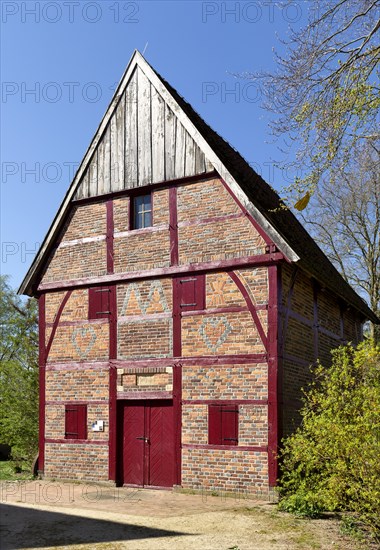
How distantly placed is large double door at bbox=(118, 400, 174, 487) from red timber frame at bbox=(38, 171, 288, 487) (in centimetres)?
23

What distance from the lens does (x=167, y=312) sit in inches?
533

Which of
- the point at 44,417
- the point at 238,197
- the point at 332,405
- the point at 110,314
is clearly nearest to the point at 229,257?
the point at 238,197

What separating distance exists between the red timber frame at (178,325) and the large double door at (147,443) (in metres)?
0.23

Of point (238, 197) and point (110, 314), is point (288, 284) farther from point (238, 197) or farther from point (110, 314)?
point (110, 314)

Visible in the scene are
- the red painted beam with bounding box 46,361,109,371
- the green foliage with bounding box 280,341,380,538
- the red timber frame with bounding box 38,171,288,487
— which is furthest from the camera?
the red painted beam with bounding box 46,361,109,371

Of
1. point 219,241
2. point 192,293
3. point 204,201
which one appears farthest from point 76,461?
point 204,201

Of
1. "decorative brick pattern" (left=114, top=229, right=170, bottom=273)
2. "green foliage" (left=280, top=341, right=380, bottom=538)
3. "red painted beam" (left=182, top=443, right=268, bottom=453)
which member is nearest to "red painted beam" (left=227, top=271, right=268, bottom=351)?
"decorative brick pattern" (left=114, top=229, right=170, bottom=273)

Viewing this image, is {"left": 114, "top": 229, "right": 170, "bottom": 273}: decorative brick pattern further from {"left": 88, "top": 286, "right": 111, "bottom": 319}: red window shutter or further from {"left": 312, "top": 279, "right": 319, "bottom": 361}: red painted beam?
{"left": 312, "top": 279, "right": 319, "bottom": 361}: red painted beam

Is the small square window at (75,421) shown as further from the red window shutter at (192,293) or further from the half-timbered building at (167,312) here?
the red window shutter at (192,293)

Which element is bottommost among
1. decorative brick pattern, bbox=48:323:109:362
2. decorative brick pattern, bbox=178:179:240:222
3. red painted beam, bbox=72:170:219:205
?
decorative brick pattern, bbox=48:323:109:362

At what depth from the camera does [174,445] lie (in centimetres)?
1292

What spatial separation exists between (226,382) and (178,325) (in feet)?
5.70

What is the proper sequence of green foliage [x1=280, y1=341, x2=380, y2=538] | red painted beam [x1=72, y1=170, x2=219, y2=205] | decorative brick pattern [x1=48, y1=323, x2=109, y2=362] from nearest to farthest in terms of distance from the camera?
green foliage [x1=280, y1=341, x2=380, y2=538]
red painted beam [x1=72, y1=170, x2=219, y2=205]
decorative brick pattern [x1=48, y1=323, x2=109, y2=362]

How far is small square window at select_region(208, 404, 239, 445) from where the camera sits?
12.2m
